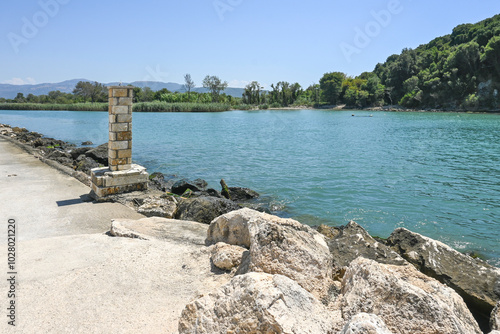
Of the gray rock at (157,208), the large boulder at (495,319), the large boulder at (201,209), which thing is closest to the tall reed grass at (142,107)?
the gray rock at (157,208)

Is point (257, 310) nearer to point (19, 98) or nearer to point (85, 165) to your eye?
point (85, 165)

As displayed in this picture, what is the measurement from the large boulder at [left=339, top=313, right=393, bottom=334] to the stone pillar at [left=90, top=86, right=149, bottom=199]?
8.39 m

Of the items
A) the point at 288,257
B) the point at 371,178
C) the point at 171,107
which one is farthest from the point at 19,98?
the point at 288,257

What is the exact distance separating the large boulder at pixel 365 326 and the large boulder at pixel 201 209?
5875 millimetres

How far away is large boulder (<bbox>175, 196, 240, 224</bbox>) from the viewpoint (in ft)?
27.8

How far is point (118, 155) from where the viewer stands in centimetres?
1009

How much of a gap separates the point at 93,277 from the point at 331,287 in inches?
129

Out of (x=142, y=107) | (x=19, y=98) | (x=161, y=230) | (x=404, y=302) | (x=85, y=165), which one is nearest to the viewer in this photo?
(x=404, y=302)

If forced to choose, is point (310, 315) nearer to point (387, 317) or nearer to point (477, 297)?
point (387, 317)

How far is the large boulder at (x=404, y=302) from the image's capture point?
10.5 ft

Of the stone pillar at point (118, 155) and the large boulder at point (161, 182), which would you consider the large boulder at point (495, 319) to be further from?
the large boulder at point (161, 182)

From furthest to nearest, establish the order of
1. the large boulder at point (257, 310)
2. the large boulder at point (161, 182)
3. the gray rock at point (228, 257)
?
1. the large boulder at point (161, 182)
2. the gray rock at point (228, 257)
3. the large boulder at point (257, 310)

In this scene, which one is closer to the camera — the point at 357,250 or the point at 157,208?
the point at 357,250

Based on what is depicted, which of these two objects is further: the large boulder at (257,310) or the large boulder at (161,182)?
the large boulder at (161,182)
